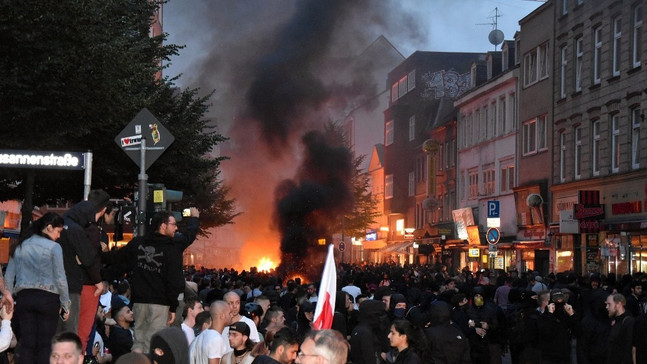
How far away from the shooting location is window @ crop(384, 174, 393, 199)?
285ft

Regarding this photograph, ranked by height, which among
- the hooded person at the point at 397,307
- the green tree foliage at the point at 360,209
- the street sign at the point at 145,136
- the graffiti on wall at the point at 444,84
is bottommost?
the hooded person at the point at 397,307

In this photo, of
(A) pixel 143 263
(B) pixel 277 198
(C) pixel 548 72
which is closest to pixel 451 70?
(B) pixel 277 198

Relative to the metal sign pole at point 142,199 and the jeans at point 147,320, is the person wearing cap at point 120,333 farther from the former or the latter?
the metal sign pole at point 142,199

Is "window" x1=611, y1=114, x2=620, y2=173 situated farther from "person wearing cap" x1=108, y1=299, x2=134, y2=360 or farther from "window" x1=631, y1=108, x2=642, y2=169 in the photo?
"person wearing cap" x1=108, y1=299, x2=134, y2=360

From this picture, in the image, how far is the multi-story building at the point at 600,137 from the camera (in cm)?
3788

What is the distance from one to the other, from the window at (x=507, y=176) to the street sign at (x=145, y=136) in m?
37.1

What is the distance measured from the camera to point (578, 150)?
44.6 meters

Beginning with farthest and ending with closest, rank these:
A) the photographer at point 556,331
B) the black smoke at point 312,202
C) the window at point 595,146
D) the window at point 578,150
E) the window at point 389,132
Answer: the window at point 389,132 < the black smoke at point 312,202 < the window at point 578,150 < the window at point 595,146 < the photographer at point 556,331

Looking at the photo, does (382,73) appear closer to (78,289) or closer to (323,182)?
(323,182)

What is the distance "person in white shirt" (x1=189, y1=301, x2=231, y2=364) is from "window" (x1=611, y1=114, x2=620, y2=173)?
30.7m

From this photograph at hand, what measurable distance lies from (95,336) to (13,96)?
13428 mm

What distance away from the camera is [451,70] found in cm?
8131

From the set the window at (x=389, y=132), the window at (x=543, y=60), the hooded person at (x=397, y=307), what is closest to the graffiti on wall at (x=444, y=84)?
the window at (x=389, y=132)

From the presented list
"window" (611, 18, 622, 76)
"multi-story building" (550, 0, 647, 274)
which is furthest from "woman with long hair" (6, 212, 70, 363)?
"window" (611, 18, 622, 76)
